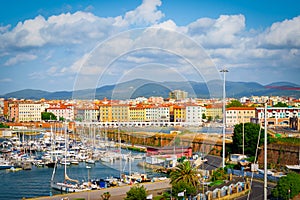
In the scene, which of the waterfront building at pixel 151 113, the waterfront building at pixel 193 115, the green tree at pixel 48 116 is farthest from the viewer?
the green tree at pixel 48 116

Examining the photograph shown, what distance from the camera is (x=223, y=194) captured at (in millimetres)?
6445

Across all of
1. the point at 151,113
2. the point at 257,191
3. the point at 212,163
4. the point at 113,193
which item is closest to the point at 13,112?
the point at 151,113

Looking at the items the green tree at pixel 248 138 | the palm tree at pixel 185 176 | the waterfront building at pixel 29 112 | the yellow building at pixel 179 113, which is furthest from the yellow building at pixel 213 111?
the waterfront building at pixel 29 112

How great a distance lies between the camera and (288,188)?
5.71 meters

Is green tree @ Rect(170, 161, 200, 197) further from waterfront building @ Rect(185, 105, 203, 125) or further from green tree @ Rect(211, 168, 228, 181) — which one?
waterfront building @ Rect(185, 105, 203, 125)

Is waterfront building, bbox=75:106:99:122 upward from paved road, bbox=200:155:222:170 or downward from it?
upward

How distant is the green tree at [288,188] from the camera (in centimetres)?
570

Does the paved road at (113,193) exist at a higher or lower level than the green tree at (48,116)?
lower

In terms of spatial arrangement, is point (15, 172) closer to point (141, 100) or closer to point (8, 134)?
point (8, 134)

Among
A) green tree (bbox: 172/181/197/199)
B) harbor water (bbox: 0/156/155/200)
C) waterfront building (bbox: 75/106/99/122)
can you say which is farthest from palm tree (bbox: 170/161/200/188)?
waterfront building (bbox: 75/106/99/122)

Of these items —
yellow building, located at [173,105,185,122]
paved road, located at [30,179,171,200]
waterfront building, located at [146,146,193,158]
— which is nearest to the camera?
paved road, located at [30,179,171,200]

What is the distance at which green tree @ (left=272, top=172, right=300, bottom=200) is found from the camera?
5.70 m

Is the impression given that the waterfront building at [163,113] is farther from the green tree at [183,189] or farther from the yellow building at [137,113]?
the green tree at [183,189]

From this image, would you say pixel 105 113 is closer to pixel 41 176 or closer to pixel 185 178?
pixel 41 176
